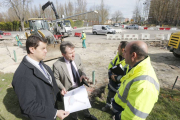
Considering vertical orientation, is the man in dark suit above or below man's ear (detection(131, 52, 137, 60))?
below

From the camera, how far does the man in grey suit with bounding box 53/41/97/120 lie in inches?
82.1

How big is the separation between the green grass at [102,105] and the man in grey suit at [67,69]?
1146 millimetres

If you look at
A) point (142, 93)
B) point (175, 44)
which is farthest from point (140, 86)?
point (175, 44)

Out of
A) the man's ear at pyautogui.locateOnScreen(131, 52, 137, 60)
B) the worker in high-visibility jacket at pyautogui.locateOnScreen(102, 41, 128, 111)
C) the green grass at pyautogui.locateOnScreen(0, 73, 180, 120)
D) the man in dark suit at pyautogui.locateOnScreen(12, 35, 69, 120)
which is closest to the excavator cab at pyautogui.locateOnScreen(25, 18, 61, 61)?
the green grass at pyautogui.locateOnScreen(0, 73, 180, 120)

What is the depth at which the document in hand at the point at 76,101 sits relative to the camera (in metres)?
1.77

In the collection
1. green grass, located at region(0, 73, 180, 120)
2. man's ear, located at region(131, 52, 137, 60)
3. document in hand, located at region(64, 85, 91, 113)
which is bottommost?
green grass, located at region(0, 73, 180, 120)

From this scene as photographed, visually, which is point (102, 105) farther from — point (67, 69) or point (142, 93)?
point (142, 93)

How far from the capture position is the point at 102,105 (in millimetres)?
3166

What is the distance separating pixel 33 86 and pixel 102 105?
2391mm

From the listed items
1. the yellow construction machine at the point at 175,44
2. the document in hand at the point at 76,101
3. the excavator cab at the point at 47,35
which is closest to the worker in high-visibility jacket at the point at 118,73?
the document in hand at the point at 76,101

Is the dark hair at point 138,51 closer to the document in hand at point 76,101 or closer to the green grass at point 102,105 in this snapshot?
the document in hand at point 76,101

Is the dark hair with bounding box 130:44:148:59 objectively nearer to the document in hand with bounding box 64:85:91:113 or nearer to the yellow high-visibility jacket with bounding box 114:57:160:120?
the yellow high-visibility jacket with bounding box 114:57:160:120

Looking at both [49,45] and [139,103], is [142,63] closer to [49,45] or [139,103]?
[139,103]

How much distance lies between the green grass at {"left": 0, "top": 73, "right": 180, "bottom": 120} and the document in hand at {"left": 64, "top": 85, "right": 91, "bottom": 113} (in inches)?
46.2
